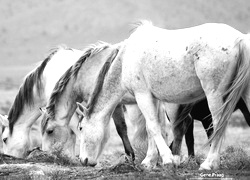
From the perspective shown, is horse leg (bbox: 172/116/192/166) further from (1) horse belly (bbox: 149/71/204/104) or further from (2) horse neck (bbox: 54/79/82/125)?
(2) horse neck (bbox: 54/79/82/125)

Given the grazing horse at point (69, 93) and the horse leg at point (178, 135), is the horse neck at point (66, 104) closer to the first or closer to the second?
the grazing horse at point (69, 93)

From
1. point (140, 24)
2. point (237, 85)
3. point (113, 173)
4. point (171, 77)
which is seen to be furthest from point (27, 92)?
point (237, 85)

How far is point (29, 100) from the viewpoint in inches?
458

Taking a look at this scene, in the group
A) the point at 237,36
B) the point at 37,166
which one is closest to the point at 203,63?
the point at 237,36

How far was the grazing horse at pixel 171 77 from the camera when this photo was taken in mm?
7445

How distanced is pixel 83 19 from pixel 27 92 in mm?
70269

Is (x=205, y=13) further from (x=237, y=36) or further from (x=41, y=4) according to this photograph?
(x=237, y=36)

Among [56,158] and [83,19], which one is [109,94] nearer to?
[56,158]

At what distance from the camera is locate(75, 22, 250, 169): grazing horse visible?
24.4 feet

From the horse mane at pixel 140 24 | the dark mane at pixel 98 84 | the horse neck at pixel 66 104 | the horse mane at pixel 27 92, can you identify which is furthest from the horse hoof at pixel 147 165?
the horse mane at pixel 27 92

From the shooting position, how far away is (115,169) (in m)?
7.90

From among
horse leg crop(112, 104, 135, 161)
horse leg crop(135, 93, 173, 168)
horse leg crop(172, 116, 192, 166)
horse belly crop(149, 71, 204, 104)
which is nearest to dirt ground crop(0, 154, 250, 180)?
horse leg crop(135, 93, 173, 168)

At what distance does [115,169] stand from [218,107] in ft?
5.21

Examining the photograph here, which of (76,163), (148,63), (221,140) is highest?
(148,63)
